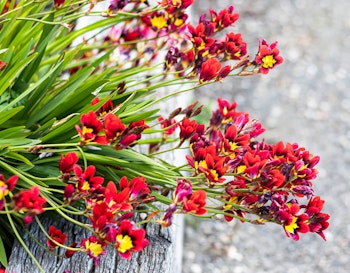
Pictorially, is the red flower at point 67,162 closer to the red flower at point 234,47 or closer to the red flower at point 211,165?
the red flower at point 211,165

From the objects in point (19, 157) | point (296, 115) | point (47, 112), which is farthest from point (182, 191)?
point (296, 115)

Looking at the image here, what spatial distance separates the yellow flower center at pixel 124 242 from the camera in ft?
3.61

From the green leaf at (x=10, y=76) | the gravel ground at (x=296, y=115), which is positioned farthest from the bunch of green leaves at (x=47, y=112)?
the gravel ground at (x=296, y=115)

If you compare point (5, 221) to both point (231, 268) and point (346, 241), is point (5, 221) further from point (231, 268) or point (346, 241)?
point (346, 241)

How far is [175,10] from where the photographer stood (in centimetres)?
155

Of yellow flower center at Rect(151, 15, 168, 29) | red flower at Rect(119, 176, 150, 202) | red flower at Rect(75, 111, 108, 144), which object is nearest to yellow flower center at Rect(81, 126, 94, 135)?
red flower at Rect(75, 111, 108, 144)

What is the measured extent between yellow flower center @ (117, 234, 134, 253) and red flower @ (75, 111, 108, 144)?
167mm

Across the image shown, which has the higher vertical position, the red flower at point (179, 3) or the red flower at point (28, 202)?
the red flower at point (179, 3)

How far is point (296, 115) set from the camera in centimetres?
383

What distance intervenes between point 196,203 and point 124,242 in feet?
0.47

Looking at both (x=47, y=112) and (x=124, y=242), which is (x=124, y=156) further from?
(x=124, y=242)

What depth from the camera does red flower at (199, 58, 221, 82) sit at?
1.32m

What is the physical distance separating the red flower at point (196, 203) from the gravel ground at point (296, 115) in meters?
1.79

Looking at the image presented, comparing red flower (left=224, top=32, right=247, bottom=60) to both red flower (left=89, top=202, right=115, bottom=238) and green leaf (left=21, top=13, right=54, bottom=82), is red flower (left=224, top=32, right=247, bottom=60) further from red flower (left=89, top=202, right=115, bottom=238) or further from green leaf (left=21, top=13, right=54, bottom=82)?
red flower (left=89, top=202, right=115, bottom=238)
